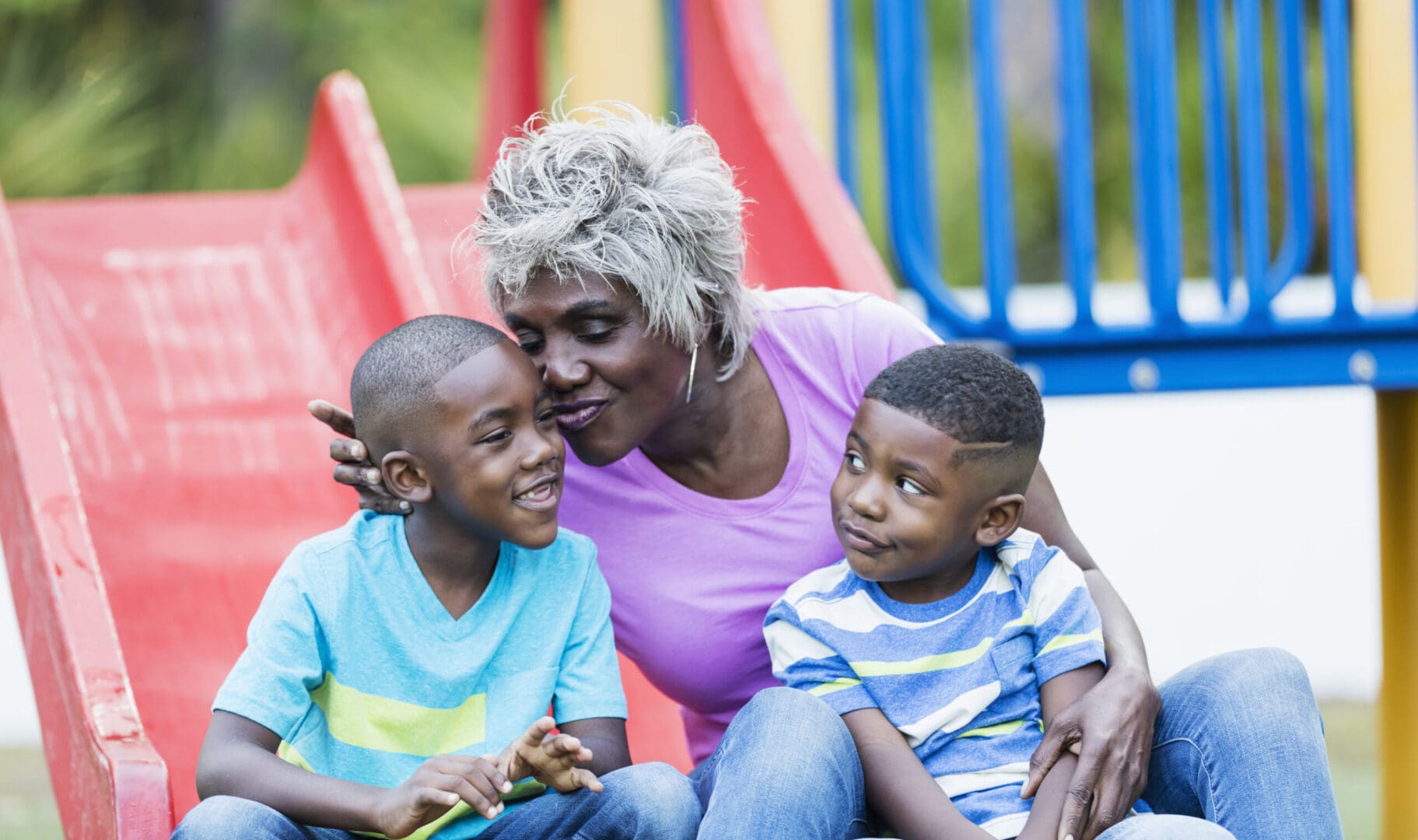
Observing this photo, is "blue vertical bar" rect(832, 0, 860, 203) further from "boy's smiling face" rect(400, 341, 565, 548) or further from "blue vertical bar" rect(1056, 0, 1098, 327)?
"boy's smiling face" rect(400, 341, 565, 548)

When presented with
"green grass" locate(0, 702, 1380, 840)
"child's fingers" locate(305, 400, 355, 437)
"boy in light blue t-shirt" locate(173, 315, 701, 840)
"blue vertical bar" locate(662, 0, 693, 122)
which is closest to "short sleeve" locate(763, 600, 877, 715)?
"boy in light blue t-shirt" locate(173, 315, 701, 840)

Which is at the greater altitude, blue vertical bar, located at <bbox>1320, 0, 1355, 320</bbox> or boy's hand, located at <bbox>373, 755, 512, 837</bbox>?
blue vertical bar, located at <bbox>1320, 0, 1355, 320</bbox>

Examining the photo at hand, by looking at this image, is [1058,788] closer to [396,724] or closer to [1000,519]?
[1000,519]

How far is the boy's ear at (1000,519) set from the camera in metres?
2.13

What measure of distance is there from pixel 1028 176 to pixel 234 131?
17.3 ft

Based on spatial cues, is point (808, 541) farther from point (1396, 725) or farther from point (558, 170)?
point (1396, 725)

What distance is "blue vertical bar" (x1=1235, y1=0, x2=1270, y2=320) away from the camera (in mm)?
3471

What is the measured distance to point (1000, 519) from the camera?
84.6 inches

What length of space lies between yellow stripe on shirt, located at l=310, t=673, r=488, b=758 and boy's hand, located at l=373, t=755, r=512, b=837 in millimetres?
203

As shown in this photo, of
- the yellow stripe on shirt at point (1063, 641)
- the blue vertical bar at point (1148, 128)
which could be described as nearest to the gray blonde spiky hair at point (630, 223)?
the yellow stripe on shirt at point (1063, 641)

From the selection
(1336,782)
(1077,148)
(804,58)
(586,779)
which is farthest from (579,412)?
(1336,782)

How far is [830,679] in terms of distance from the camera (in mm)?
2072

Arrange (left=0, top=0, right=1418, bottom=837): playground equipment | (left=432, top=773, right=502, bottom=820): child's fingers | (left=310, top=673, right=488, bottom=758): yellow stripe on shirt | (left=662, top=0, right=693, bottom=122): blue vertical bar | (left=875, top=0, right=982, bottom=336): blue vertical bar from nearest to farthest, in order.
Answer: (left=432, top=773, right=502, bottom=820): child's fingers → (left=310, top=673, right=488, bottom=758): yellow stripe on shirt → (left=0, top=0, right=1418, bottom=837): playground equipment → (left=875, top=0, right=982, bottom=336): blue vertical bar → (left=662, top=0, right=693, bottom=122): blue vertical bar

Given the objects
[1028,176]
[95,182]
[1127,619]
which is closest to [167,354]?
[1127,619]
